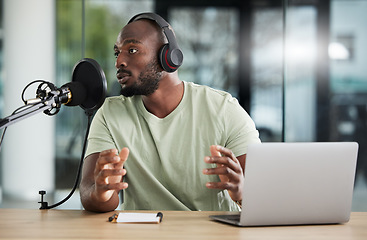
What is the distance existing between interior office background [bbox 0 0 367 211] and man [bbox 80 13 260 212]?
1.53 meters

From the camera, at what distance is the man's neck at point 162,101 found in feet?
6.68

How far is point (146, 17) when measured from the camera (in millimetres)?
2010

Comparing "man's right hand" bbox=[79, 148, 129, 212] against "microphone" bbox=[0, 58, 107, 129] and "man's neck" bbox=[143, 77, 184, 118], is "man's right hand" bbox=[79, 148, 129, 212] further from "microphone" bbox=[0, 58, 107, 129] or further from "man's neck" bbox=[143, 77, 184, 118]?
"man's neck" bbox=[143, 77, 184, 118]

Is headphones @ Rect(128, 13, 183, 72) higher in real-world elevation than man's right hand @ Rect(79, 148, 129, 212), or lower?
higher

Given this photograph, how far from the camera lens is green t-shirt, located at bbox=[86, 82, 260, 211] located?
1.92 metres

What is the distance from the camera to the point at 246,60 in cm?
357

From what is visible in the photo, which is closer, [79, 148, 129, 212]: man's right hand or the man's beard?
[79, 148, 129, 212]: man's right hand

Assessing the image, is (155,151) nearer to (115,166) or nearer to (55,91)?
(115,166)

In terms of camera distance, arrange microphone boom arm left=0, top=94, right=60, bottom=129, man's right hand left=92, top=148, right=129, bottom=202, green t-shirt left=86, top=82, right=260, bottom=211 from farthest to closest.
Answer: green t-shirt left=86, top=82, right=260, bottom=211 → man's right hand left=92, top=148, right=129, bottom=202 → microphone boom arm left=0, top=94, right=60, bottom=129

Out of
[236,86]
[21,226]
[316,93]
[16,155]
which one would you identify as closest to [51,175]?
[16,155]

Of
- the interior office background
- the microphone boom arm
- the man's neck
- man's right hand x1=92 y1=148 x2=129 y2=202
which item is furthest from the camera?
the interior office background

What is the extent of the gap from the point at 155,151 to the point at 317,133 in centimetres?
198

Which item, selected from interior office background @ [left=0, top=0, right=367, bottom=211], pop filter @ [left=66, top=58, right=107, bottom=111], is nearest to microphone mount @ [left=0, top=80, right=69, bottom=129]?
pop filter @ [left=66, top=58, right=107, bottom=111]

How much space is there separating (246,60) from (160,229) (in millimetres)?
2362
